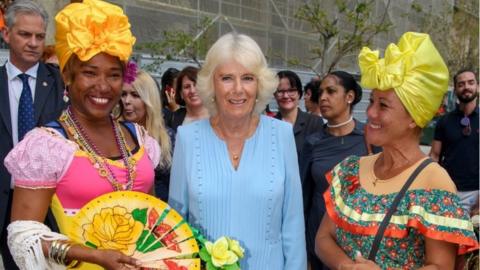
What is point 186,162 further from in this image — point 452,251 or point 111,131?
point 452,251

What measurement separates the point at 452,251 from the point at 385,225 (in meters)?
0.25

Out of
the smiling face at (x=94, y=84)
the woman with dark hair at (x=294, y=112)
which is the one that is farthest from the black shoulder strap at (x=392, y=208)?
the woman with dark hair at (x=294, y=112)

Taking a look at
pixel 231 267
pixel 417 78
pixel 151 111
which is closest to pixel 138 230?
pixel 231 267

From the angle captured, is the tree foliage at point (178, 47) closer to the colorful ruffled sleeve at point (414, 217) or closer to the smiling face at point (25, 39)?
the smiling face at point (25, 39)

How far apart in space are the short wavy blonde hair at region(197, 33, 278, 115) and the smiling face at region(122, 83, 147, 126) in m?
1.32

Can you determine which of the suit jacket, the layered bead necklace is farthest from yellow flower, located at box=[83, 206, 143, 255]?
the suit jacket

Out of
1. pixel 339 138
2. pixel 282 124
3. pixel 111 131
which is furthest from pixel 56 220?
pixel 339 138

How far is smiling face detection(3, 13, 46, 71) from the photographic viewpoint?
11.2 ft

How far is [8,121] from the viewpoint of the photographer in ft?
10.4

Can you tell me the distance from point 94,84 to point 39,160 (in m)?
0.36

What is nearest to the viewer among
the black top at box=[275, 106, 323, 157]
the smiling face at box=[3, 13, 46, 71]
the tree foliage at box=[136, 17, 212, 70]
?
the smiling face at box=[3, 13, 46, 71]

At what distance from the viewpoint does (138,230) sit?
1993 millimetres

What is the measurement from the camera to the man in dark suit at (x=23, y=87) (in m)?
3.11

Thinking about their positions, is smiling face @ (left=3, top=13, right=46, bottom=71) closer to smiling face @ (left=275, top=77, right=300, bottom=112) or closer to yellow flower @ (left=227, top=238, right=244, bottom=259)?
yellow flower @ (left=227, top=238, right=244, bottom=259)
